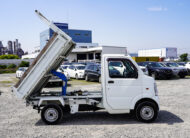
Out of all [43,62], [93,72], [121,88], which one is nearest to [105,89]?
[121,88]

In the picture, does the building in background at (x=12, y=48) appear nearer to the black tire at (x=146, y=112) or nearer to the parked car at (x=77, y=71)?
the parked car at (x=77, y=71)

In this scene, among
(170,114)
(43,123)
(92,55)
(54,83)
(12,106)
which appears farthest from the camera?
(92,55)

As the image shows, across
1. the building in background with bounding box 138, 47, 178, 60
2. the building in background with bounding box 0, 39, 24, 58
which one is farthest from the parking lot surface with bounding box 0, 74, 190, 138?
the building in background with bounding box 0, 39, 24, 58

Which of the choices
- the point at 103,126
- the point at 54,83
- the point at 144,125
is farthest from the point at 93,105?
the point at 54,83

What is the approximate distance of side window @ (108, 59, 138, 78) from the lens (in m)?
5.88

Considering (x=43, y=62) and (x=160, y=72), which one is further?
(x=160, y=72)

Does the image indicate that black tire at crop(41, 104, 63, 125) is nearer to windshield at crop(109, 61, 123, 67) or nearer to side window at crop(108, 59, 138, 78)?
side window at crop(108, 59, 138, 78)

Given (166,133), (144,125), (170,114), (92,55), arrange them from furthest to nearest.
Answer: (92,55) < (170,114) < (144,125) < (166,133)

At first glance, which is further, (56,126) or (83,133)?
(56,126)

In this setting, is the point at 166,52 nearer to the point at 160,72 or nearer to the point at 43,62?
the point at 160,72

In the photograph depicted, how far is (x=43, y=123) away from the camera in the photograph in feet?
20.0

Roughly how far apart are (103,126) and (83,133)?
0.78 meters

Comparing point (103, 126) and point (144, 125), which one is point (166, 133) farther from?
point (103, 126)

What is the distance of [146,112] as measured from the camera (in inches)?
232
